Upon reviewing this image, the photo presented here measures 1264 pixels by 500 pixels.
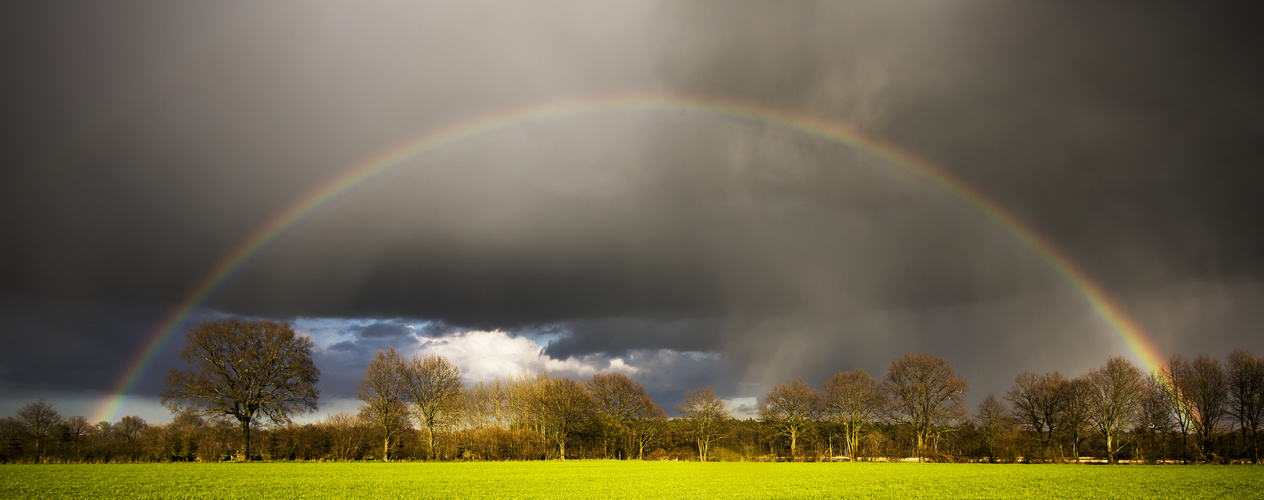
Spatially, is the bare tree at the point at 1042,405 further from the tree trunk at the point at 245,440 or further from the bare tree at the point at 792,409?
the tree trunk at the point at 245,440

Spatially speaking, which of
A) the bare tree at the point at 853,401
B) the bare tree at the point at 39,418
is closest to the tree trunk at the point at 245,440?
the bare tree at the point at 39,418

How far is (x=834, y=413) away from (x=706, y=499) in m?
88.6

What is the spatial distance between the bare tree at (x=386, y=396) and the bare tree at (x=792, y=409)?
204 feet

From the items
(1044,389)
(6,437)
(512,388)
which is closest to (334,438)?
(6,437)

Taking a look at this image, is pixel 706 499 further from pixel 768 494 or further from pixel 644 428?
pixel 644 428

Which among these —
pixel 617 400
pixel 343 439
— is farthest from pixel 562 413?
pixel 343 439

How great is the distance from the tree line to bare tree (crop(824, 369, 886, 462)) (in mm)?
260

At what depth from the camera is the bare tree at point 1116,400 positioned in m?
83.0

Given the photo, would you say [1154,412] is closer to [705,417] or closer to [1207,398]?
[1207,398]

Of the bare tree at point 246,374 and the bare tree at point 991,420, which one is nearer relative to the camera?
the bare tree at point 246,374

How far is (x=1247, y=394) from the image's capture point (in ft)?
245

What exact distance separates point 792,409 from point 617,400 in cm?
3407

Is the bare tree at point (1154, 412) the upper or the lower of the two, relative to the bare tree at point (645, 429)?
upper

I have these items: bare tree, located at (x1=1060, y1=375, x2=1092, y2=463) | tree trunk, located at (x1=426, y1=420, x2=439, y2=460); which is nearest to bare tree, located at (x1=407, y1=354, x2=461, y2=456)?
tree trunk, located at (x1=426, y1=420, x2=439, y2=460)
